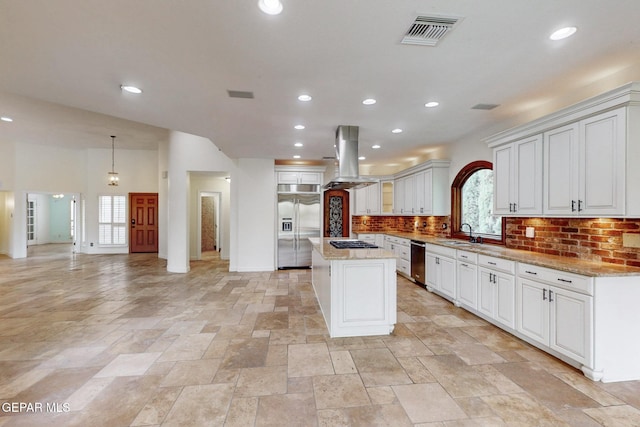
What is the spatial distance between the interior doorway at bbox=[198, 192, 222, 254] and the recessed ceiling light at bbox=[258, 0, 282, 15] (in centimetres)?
747

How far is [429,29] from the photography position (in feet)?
6.72

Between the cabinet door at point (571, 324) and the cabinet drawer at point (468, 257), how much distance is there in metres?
1.08

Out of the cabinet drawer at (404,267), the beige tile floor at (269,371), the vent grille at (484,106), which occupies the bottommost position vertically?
the beige tile floor at (269,371)

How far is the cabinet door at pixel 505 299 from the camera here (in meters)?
3.09

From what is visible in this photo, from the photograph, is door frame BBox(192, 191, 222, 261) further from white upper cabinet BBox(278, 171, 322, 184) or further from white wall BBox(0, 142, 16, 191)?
white wall BBox(0, 142, 16, 191)

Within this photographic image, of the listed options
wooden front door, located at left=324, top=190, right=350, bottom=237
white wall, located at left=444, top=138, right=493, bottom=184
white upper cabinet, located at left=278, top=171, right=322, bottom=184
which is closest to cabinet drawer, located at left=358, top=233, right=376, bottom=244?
wooden front door, located at left=324, top=190, right=350, bottom=237

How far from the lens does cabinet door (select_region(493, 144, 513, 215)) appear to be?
3.59 meters

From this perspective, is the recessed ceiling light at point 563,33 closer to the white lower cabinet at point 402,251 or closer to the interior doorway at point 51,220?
the white lower cabinet at point 402,251

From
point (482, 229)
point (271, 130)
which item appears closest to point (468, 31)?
point (271, 130)

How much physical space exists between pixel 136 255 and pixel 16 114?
15.4ft

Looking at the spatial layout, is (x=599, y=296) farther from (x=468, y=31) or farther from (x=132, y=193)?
(x=132, y=193)

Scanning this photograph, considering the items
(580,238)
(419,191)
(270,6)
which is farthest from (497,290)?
(270,6)

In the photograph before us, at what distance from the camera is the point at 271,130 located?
4484 mm

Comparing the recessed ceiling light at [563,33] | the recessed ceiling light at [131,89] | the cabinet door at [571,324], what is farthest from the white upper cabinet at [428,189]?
the recessed ceiling light at [131,89]
